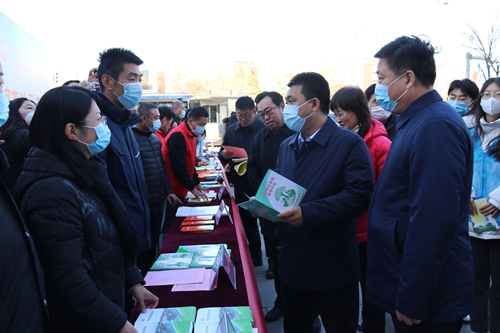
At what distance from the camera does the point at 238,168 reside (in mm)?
3682

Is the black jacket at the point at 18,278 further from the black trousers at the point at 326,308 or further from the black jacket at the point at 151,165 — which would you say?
the black jacket at the point at 151,165

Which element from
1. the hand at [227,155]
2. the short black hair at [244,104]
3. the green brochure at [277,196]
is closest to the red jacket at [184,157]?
the hand at [227,155]

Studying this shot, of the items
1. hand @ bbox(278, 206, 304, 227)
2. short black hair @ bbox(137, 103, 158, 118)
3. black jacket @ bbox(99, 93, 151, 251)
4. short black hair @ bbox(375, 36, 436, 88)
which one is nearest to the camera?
short black hair @ bbox(375, 36, 436, 88)

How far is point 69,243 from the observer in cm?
106

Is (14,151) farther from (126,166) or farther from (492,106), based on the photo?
(492,106)

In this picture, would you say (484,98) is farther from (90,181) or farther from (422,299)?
(90,181)

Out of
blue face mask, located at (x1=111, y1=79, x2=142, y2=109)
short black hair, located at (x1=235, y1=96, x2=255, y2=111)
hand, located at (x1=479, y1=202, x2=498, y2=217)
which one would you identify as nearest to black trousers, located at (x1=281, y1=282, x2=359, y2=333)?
hand, located at (x1=479, y1=202, x2=498, y2=217)

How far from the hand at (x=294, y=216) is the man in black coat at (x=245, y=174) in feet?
7.28

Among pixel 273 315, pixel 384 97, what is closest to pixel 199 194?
pixel 273 315

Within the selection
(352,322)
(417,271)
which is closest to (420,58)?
(417,271)

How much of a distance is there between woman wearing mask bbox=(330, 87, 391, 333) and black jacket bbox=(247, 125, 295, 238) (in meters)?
0.67

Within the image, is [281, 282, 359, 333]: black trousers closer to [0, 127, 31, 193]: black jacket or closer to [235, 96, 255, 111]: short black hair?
[0, 127, 31, 193]: black jacket

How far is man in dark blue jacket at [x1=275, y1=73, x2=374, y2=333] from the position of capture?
1636mm

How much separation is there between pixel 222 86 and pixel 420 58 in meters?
41.7
